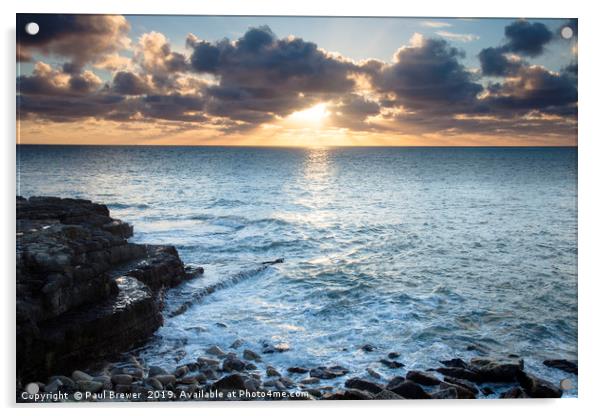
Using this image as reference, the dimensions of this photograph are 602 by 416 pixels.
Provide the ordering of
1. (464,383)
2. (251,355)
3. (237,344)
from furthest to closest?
(237,344), (251,355), (464,383)

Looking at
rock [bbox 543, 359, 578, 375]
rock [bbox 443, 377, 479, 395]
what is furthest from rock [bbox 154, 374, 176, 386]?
rock [bbox 543, 359, 578, 375]

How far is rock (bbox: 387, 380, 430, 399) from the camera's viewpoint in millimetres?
6000

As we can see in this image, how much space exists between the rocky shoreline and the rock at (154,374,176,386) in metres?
0.01

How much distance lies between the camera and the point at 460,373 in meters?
6.32

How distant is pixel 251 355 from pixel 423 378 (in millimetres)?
2352

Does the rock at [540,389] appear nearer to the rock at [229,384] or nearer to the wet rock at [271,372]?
the wet rock at [271,372]

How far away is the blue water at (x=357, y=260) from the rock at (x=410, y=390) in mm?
361

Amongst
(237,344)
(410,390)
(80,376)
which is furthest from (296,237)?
(80,376)

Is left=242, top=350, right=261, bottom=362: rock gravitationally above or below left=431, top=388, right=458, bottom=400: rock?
above

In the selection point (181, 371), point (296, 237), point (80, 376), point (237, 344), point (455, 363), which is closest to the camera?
point (80, 376)

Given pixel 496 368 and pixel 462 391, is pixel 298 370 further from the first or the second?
pixel 496 368

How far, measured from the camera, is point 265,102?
26.5 ft

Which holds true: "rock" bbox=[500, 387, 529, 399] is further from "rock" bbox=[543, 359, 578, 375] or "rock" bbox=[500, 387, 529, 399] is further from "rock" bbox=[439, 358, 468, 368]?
"rock" bbox=[543, 359, 578, 375]
